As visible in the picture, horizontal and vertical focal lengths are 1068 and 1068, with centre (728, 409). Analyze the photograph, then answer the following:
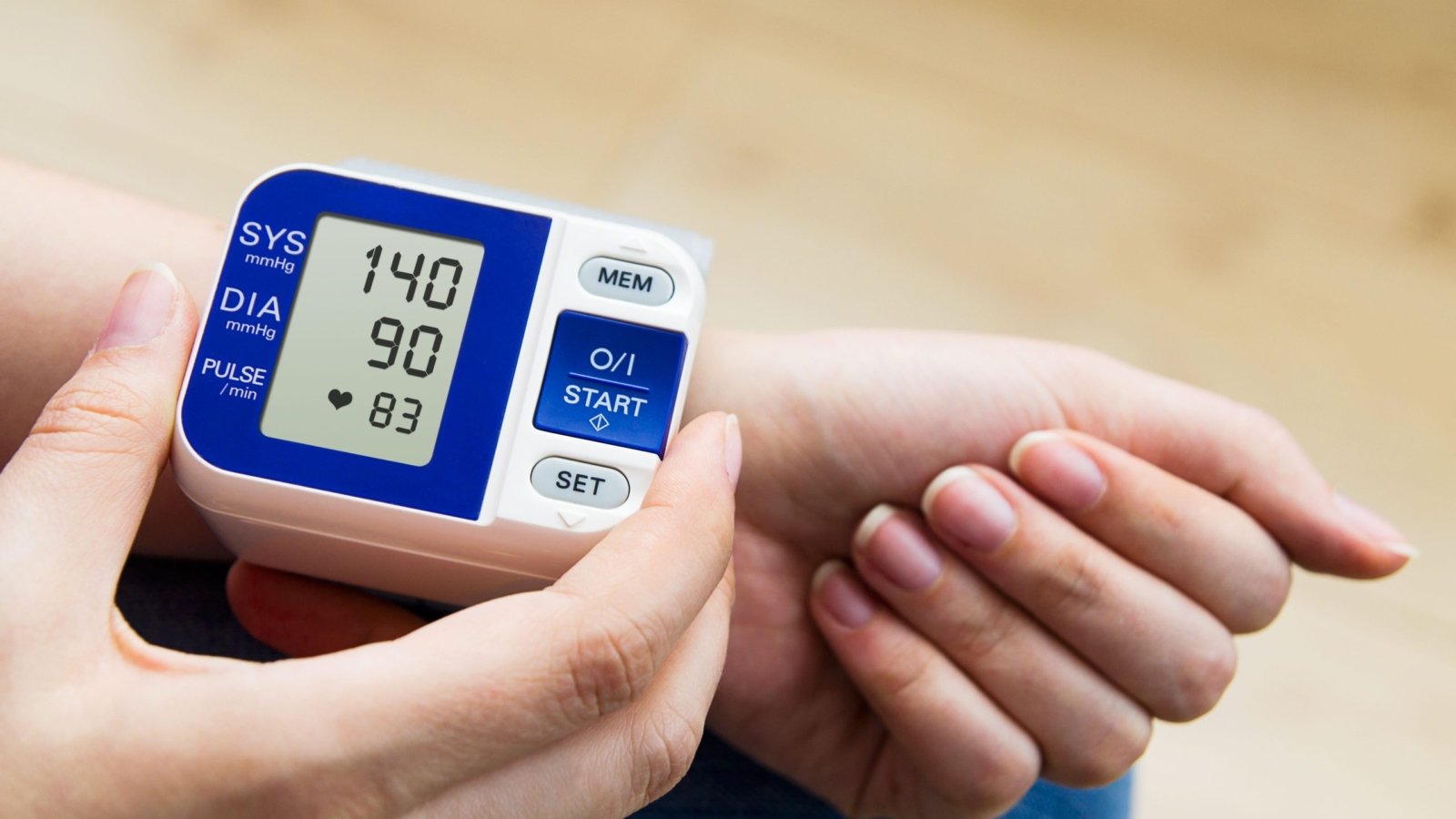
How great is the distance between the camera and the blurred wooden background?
121 centimetres

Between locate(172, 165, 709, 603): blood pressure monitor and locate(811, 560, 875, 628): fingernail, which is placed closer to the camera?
locate(172, 165, 709, 603): blood pressure monitor

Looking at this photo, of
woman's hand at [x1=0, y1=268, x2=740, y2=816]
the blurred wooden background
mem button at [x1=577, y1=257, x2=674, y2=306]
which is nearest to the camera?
woman's hand at [x1=0, y1=268, x2=740, y2=816]

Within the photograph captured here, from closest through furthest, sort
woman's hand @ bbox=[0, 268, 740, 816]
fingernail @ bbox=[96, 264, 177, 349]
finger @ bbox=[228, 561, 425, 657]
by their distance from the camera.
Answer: woman's hand @ bbox=[0, 268, 740, 816] < fingernail @ bbox=[96, 264, 177, 349] < finger @ bbox=[228, 561, 425, 657]

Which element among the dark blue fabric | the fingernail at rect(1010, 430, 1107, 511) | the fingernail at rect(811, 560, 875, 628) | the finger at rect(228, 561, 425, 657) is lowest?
the dark blue fabric

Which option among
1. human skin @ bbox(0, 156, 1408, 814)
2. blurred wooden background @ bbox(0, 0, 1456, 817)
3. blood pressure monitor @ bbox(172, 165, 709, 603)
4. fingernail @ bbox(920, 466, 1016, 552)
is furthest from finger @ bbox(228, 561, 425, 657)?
blurred wooden background @ bbox(0, 0, 1456, 817)

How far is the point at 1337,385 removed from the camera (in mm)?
1279

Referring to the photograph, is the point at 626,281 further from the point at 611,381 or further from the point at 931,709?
the point at 931,709

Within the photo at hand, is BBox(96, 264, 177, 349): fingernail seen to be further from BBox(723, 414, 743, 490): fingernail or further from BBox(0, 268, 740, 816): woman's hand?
BBox(723, 414, 743, 490): fingernail

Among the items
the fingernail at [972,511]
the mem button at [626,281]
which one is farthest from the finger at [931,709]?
the mem button at [626,281]

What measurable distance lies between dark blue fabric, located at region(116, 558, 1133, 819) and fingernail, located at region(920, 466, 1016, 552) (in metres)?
0.29

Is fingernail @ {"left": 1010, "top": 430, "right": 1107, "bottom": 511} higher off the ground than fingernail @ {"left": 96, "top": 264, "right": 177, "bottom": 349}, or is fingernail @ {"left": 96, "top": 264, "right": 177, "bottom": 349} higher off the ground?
fingernail @ {"left": 96, "top": 264, "right": 177, "bottom": 349}

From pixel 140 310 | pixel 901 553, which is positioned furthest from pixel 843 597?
pixel 140 310

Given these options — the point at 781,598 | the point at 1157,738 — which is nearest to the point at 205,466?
the point at 781,598

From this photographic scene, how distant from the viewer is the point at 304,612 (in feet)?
2.69
